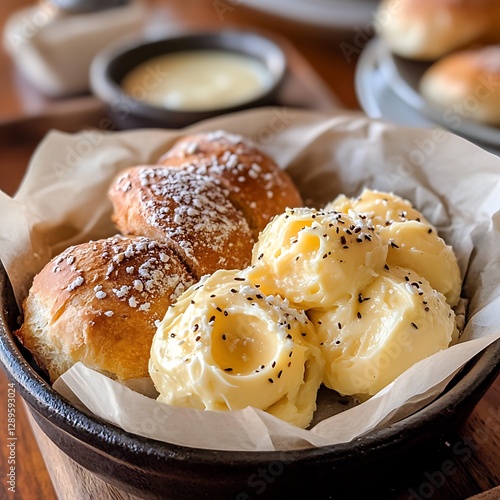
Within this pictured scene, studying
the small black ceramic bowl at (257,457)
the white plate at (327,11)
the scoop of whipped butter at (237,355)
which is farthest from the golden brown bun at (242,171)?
the white plate at (327,11)

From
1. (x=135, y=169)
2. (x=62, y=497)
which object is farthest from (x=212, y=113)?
(x=62, y=497)

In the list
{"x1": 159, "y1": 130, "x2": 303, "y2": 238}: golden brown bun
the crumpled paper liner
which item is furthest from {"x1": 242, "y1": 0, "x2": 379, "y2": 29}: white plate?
{"x1": 159, "y1": 130, "x2": 303, "y2": 238}: golden brown bun

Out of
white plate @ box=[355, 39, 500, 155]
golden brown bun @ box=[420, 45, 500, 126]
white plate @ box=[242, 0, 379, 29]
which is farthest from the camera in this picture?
white plate @ box=[242, 0, 379, 29]

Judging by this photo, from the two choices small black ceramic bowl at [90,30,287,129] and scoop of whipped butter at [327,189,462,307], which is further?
small black ceramic bowl at [90,30,287,129]

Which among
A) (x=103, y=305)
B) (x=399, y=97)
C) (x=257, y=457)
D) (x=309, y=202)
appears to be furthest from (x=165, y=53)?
(x=257, y=457)

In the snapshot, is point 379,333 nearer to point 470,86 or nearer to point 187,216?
point 187,216

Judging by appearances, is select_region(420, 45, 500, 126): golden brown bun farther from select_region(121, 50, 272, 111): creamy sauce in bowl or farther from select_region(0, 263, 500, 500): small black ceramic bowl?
select_region(0, 263, 500, 500): small black ceramic bowl
